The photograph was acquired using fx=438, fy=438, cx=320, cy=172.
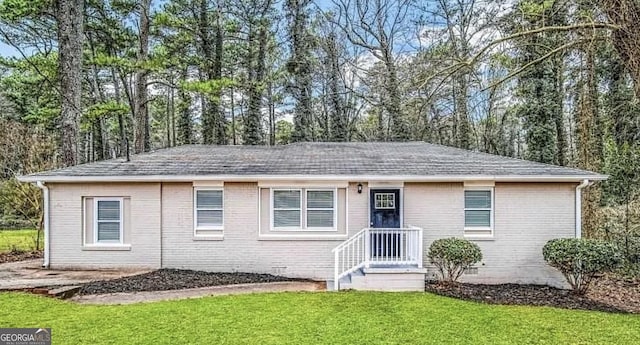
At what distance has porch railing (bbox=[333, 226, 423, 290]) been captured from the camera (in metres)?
10.2

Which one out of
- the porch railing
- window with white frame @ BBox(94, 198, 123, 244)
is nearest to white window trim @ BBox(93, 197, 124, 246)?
window with white frame @ BBox(94, 198, 123, 244)

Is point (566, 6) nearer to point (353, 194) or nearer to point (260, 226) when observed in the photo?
point (353, 194)

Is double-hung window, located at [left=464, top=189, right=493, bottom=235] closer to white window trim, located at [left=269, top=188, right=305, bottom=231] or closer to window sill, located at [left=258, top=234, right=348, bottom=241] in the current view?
window sill, located at [left=258, top=234, right=348, bottom=241]

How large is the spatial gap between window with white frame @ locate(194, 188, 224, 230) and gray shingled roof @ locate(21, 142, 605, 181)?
0.60m

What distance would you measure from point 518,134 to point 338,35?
12208 millimetres

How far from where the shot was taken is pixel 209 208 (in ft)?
37.4

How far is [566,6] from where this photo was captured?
8.77 m

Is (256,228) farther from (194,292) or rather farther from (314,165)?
(194,292)

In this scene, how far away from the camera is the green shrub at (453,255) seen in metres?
10.0

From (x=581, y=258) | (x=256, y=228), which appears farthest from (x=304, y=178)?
(x=581, y=258)

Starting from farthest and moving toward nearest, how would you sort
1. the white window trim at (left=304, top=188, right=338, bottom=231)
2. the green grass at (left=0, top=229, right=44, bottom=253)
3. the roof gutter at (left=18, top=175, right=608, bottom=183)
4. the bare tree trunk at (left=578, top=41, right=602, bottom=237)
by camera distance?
the green grass at (left=0, top=229, right=44, bottom=253), the white window trim at (left=304, top=188, right=338, bottom=231), the roof gutter at (left=18, top=175, right=608, bottom=183), the bare tree trunk at (left=578, top=41, right=602, bottom=237)

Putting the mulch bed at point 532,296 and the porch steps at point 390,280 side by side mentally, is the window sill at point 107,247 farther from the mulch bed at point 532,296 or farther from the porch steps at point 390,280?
the mulch bed at point 532,296

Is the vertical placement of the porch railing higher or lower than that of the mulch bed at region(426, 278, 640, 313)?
higher

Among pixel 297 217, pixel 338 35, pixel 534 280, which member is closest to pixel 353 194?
pixel 297 217
